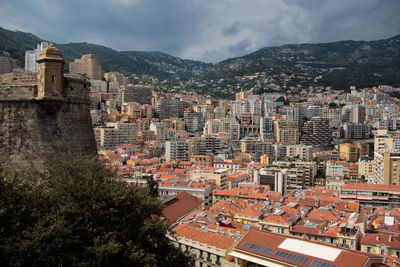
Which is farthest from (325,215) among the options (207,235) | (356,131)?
(356,131)

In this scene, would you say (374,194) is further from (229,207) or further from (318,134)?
(318,134)

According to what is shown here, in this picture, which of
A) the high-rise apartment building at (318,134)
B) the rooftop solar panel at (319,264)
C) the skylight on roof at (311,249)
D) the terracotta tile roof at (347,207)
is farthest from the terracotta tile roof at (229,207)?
the high-rise apartment building at (318,134)

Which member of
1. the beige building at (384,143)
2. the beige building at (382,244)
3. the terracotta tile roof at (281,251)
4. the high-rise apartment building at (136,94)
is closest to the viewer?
the terracotta tile roof at (281,251)

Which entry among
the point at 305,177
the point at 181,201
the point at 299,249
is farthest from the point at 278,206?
the point at 305,177

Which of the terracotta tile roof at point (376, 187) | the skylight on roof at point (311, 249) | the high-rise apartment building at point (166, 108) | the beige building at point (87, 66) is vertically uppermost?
the beige building at point (87, 66)

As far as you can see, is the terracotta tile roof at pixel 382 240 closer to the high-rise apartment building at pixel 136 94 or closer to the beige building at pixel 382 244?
the beige building at pixel 382 244

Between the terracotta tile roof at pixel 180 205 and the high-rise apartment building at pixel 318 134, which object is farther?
the high-rise apartment building at pixel 318 134
